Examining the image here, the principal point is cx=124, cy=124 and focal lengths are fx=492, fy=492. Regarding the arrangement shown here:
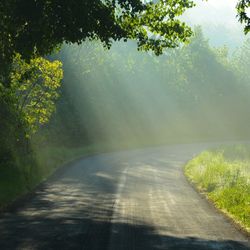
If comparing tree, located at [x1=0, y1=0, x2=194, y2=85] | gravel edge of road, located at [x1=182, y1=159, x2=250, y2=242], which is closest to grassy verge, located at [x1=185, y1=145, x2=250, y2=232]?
gravel edge of road, located at [x1=182, y1=159, x2=250, y2=242]

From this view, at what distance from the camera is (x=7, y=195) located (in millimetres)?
20156

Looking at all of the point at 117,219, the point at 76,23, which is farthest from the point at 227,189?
the point at 76,23

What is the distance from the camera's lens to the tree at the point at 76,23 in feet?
48.6

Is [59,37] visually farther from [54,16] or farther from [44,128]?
[44,128]

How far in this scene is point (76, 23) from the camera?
15164 millimetres

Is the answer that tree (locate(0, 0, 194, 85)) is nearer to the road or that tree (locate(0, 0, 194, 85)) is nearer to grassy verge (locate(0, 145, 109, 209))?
the road

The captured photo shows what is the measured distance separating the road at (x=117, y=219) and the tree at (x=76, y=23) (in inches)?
214

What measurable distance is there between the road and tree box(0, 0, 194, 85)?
5.43 metres

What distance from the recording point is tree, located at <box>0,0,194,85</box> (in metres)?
14.8

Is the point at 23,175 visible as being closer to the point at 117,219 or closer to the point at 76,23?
the point at 117,219

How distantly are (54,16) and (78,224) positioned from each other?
6.36 m

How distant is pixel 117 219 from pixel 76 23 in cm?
616

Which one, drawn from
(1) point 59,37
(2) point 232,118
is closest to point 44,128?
(1) point 59,37

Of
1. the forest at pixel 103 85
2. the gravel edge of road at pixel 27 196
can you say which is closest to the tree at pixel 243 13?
the forest at pixel 103 85
